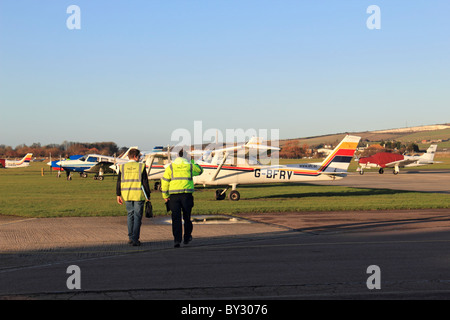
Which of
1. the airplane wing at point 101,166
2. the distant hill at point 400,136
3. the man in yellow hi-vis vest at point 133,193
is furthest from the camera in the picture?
the distant hill at point 400,136

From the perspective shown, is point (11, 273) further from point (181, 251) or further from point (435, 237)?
point (435, 237)

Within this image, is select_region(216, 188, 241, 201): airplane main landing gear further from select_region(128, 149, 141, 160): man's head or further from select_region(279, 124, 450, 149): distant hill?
select_region(279, 124, 450, 149): distant hill

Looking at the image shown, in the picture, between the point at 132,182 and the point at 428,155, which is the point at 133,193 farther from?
the point at 428,155

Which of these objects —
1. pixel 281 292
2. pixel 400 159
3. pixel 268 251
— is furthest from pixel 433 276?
pixel 400 159

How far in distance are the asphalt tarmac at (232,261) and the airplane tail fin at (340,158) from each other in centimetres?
1027

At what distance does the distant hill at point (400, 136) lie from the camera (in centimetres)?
14862

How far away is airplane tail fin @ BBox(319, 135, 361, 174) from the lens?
24062 mm

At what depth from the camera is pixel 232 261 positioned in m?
8.35

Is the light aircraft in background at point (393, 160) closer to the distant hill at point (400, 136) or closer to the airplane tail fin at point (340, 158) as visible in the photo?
the airplane tail fin at point (340, 158)

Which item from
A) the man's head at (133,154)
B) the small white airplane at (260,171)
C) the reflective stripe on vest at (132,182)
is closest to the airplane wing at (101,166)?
the small white airplane at (260,171)

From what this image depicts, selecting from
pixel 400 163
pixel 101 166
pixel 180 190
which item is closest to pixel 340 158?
pixel 180 190

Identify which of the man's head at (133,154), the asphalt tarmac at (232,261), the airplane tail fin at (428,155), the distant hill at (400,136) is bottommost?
the asphalt tarmac at (232,261)

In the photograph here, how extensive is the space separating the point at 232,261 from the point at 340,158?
16.9 metres

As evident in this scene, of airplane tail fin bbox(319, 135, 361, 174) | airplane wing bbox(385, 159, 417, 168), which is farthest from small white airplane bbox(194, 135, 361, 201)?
airplane wing bbox(385, 159, 417, 168)
